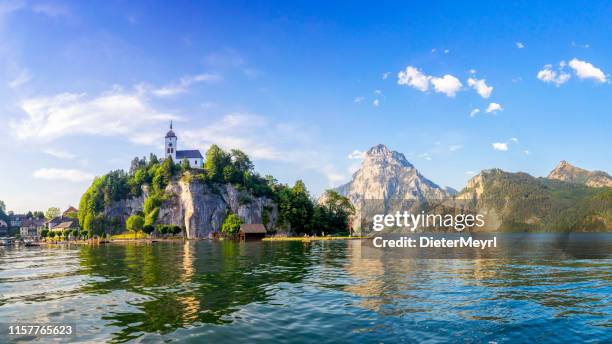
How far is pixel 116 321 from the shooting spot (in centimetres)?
1953

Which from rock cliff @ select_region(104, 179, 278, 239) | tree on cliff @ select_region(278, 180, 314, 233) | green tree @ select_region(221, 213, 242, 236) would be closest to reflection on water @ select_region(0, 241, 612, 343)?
green tree @ select_region(221, 213, 242, 236)

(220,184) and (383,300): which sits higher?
(220,184)

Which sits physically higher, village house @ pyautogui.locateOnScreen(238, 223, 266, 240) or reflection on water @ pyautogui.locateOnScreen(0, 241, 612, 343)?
reflection on water @ pyautogui.locateOnScreen(0, 241, 612, 343)

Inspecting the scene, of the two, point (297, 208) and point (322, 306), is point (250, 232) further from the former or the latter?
point (322, 306)

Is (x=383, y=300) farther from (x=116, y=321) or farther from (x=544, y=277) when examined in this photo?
(x=544, y=277)

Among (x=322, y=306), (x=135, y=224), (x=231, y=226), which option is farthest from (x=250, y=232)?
(x=322, y=306)

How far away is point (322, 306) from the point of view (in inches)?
899

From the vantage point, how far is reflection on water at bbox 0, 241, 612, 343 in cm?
1720

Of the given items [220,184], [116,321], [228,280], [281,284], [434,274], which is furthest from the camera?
[220,184]

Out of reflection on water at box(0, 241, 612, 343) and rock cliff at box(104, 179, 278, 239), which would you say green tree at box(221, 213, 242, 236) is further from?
reflection on water at box(0, 241, 612, 343)

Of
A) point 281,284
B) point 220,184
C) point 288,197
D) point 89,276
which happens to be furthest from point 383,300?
point 220,184

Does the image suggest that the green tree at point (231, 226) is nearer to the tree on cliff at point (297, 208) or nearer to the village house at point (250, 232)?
the village house at point (250, 232)

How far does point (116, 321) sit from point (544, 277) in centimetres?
3530

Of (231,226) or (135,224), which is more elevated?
(135,224)
